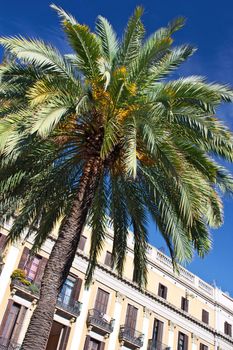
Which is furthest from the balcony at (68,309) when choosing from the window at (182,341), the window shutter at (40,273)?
the window at (182,341)

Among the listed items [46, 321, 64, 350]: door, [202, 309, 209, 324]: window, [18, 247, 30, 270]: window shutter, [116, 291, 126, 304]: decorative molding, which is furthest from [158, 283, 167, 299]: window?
[18, 247, 30, 270]: window shutter

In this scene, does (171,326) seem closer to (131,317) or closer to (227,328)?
(131,317)

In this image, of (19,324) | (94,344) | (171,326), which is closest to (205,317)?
(171,326)

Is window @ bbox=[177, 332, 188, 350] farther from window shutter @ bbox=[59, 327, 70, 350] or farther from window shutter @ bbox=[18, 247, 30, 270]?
window shutter @ bbox=[18, 247, 30, 270]

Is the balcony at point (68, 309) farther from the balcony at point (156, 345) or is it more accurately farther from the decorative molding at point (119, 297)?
the balcony at point (156, 345)

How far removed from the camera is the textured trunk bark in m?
9.63

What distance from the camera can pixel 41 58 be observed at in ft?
39.0

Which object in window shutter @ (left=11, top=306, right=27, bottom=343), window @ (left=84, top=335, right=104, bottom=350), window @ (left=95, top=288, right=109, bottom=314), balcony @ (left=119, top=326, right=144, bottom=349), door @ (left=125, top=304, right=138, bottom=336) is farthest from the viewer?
door @ (left=125, top=304, right=138, bottom=336)

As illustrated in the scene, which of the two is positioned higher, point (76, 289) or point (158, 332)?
point (158, 332)

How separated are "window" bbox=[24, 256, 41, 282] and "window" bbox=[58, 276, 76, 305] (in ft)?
8.05

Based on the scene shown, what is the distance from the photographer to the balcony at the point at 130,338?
32656 millimetres

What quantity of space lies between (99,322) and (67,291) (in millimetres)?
3377

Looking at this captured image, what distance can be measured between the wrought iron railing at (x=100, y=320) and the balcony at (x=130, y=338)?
1.12 m

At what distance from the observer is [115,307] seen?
33.5m
